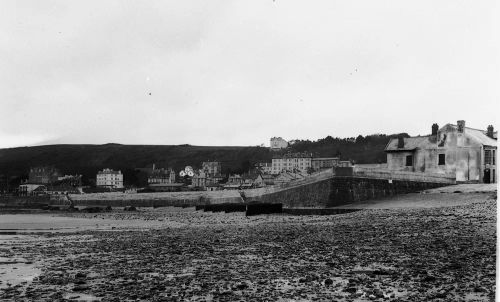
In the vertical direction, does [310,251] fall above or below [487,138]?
below

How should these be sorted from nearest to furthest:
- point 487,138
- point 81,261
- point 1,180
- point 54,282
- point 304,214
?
point 54,282 → point 81,261 → point 304,214 → point 487,138 → point 1,180

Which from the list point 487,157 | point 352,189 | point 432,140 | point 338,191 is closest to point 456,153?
point 487,157

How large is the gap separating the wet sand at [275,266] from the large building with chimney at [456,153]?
34056 mm

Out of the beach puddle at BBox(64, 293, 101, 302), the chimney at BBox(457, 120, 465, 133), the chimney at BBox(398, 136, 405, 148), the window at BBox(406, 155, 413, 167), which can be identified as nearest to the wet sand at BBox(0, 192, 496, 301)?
the beach puddle at BBox(64, 293, 101, 302)

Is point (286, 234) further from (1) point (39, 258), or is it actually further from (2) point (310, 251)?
(1) point (39, 258)

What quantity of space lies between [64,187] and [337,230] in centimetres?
14496

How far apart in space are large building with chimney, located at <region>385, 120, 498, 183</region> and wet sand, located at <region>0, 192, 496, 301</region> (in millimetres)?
34056

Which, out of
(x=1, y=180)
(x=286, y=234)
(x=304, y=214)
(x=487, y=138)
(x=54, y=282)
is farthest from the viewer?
(x=1, y=180)

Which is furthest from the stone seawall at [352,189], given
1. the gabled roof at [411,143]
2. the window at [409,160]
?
the window at [409,160]

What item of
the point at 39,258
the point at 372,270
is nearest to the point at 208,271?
the point at 372,270

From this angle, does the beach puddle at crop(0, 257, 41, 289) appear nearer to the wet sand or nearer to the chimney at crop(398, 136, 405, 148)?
the wet sand

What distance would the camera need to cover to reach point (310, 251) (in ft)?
48.2

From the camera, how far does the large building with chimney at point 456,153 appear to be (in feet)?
169

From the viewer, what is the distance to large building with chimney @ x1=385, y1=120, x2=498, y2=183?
51594 millimetres
